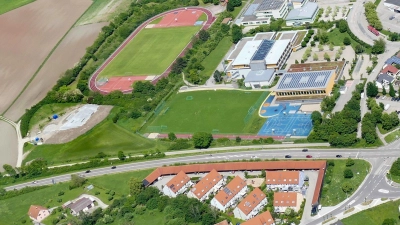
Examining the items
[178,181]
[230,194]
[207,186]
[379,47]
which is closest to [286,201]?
[230,194]

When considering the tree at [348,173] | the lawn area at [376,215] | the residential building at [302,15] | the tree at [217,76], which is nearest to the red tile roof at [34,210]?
the tree at [217,76]

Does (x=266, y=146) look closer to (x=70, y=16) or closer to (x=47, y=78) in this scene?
(x=47, y=78)

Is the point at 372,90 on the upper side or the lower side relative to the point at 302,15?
upper

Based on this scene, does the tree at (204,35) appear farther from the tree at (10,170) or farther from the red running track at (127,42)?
the tree at (10,170)

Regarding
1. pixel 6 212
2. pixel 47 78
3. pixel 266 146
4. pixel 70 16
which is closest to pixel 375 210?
pixel 266 146

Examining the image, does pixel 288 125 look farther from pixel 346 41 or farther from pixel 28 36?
pixel 28 36

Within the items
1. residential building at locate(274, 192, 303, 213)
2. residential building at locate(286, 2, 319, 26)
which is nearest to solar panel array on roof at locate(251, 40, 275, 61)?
residential building at locate(286, 2, 319, 26)
